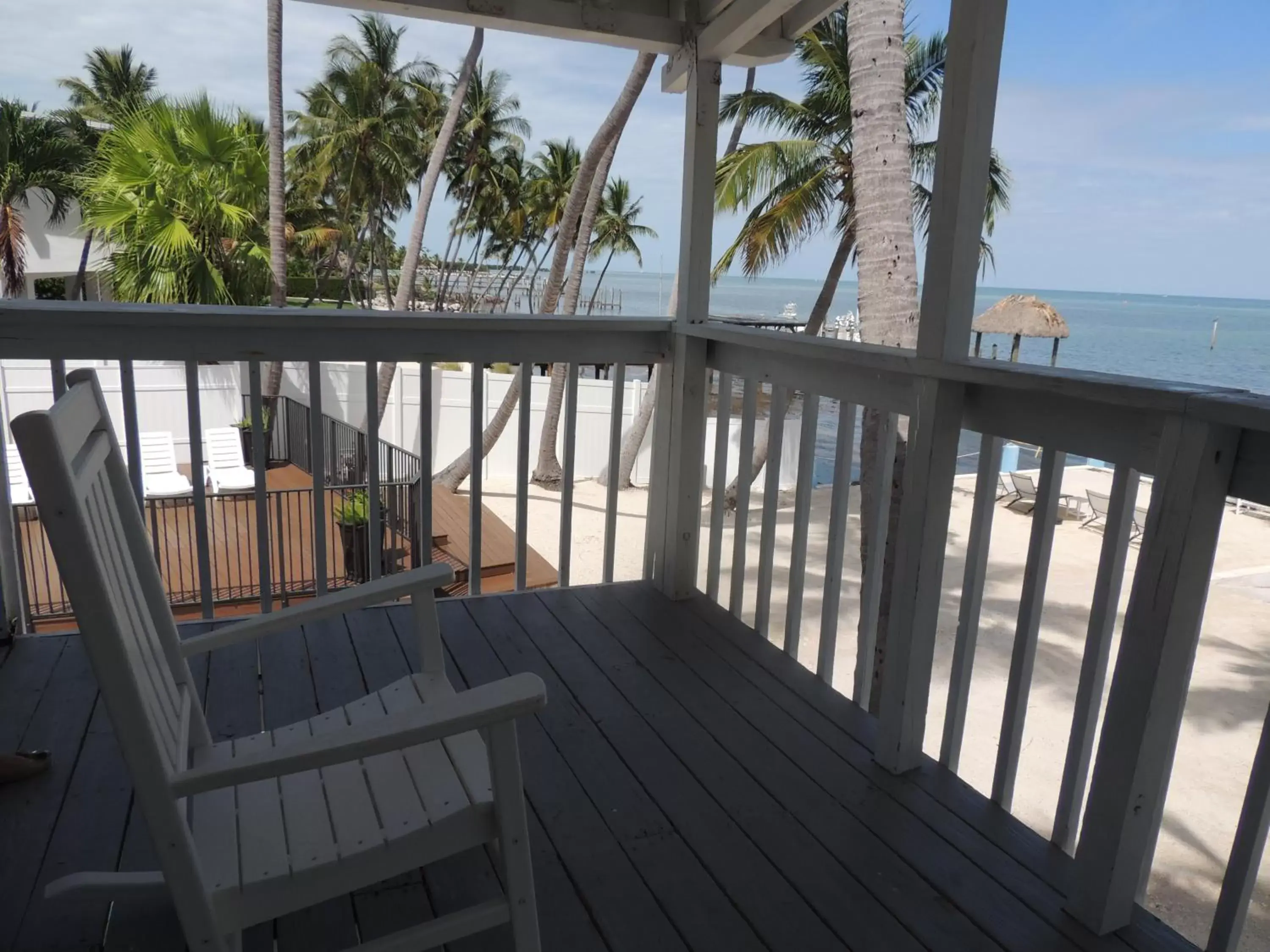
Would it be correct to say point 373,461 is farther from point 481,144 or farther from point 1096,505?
point 481,144

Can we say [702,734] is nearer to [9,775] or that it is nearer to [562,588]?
[562,588]

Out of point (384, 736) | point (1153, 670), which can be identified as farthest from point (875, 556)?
point (384, 736)

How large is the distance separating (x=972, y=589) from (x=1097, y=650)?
0.28 meters

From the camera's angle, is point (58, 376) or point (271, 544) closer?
point (58, 376)

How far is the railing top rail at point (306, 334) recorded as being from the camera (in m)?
2.40

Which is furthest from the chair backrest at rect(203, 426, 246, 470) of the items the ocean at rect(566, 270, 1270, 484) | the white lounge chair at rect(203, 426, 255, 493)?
the ocean at rect(566, 270, 1270, 484)

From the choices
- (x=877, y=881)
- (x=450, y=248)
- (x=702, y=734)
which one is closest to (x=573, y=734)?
(x=702, y=734)

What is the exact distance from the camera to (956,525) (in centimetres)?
1505

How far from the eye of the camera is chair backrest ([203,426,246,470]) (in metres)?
11.0

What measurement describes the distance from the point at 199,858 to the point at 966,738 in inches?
322

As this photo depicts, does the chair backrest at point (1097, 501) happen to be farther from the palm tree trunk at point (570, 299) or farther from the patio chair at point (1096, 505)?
the palm tree trunk at point (570, 299)

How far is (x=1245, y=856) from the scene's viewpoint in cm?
146

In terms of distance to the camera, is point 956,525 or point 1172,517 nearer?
point 1172,517

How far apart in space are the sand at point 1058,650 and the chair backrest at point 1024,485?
62cm
